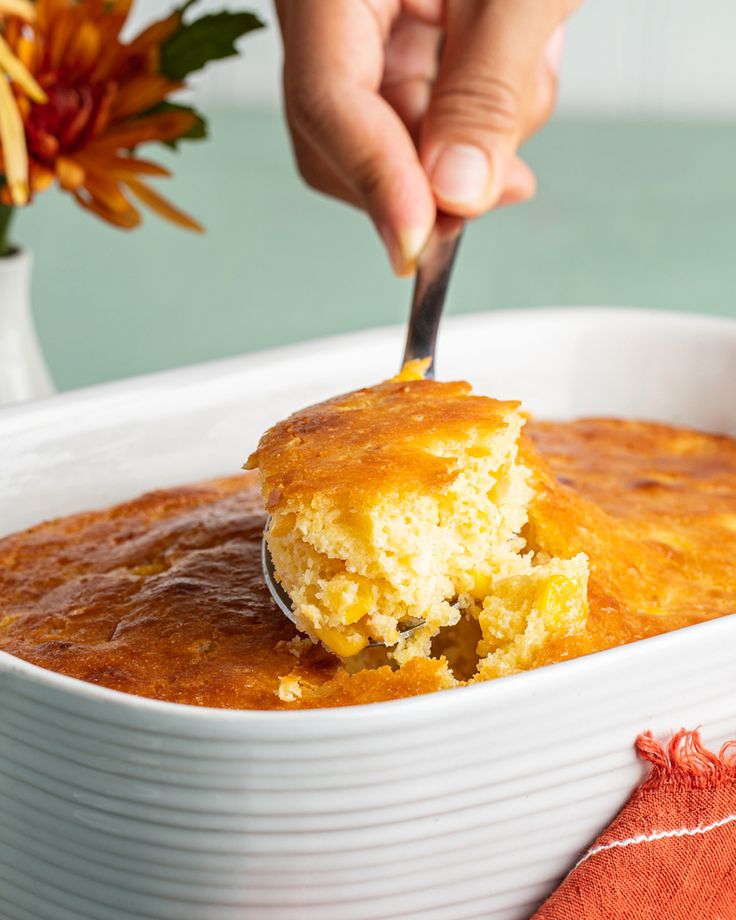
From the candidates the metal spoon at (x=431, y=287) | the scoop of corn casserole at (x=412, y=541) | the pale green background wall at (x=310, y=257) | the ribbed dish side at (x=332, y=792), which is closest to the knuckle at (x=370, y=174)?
the metal spoon at (x=431, y=287)

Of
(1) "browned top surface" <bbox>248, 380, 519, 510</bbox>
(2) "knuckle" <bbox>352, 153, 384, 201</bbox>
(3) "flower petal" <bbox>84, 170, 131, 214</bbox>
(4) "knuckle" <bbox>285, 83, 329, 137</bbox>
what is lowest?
(1) "browned top surface" <bbox>248, 380, 519, 510</bbox>

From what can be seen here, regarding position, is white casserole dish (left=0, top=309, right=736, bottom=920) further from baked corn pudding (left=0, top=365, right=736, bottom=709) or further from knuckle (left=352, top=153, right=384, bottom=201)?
knuckle (left=352, top=153, right=384, bottom=201)

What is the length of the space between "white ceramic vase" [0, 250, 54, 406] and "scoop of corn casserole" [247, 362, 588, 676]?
1.03 meters

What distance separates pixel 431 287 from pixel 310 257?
266cm

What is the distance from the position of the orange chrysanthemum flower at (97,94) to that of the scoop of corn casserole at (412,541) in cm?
85

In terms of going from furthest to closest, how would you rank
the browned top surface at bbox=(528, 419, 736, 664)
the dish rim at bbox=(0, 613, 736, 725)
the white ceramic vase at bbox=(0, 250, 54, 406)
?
the white ceramic vase at bbox=(0, 250, 54, 406) → the browned top surface at bbox=(528, 419, 736, 664) → the dish rim at bbox=(0, 613, 736, 725)

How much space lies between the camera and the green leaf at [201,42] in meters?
2.32

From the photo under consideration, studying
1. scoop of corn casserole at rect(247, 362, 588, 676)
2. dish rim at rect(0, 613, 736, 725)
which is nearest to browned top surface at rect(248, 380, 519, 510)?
scoop of corn casserole at rect(247, 362, 588, 676)

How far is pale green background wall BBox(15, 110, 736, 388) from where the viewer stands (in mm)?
4316

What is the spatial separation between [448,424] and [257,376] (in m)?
0.85

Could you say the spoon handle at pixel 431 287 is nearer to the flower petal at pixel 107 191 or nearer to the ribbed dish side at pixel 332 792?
the flower petal at pixel 107 191

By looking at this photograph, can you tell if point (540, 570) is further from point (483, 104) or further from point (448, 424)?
point (483, 104)

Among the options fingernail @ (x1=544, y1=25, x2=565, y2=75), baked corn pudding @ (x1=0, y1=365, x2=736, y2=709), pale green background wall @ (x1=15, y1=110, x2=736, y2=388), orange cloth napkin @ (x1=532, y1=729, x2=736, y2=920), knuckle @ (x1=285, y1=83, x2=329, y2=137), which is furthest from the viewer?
pale green background wall @ (x1=15, y1=110, x2=736, y2=388)

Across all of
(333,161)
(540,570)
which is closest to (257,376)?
(333,161)
